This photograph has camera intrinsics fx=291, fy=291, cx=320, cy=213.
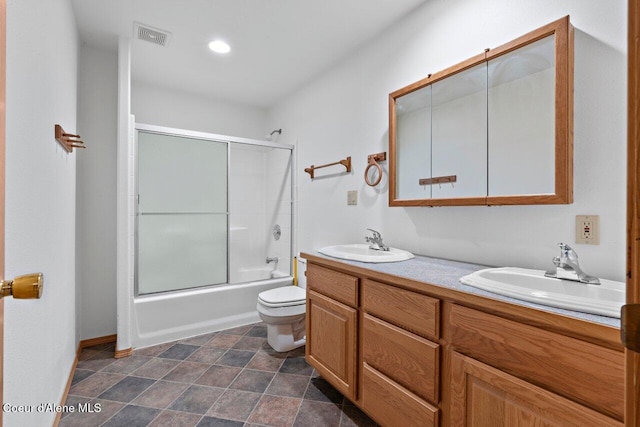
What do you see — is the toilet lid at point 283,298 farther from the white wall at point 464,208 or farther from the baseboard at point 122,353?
the baseboard at point 122,353

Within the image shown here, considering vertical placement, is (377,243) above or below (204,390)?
above

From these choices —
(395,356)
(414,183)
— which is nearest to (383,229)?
(414,183)

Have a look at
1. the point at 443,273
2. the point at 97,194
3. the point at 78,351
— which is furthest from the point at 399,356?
the point at 97,194

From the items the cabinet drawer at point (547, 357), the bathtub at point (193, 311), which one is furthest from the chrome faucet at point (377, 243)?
the bathtub at point (193, 311)

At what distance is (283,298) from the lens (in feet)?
7.70

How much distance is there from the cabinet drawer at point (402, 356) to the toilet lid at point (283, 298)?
91 centimetres

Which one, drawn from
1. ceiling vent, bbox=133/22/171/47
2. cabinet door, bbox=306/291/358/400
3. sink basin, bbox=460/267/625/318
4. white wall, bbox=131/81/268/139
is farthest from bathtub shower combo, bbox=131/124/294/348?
sink basin, bbox=460/267/625/318

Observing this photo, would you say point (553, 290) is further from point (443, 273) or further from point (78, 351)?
point (78, 351)

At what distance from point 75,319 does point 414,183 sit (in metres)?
2.65

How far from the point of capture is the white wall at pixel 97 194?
2428 mm

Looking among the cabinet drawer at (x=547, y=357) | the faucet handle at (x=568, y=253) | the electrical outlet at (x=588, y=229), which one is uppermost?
the electrical outlet at (x=588, y=229)

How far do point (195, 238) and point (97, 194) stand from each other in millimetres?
894

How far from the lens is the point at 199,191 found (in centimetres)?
300

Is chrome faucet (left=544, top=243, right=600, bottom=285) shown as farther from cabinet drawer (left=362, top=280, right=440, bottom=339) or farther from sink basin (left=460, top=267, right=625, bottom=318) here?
cabinet drawer (left=362, top=280, right=440, bottom=339)
